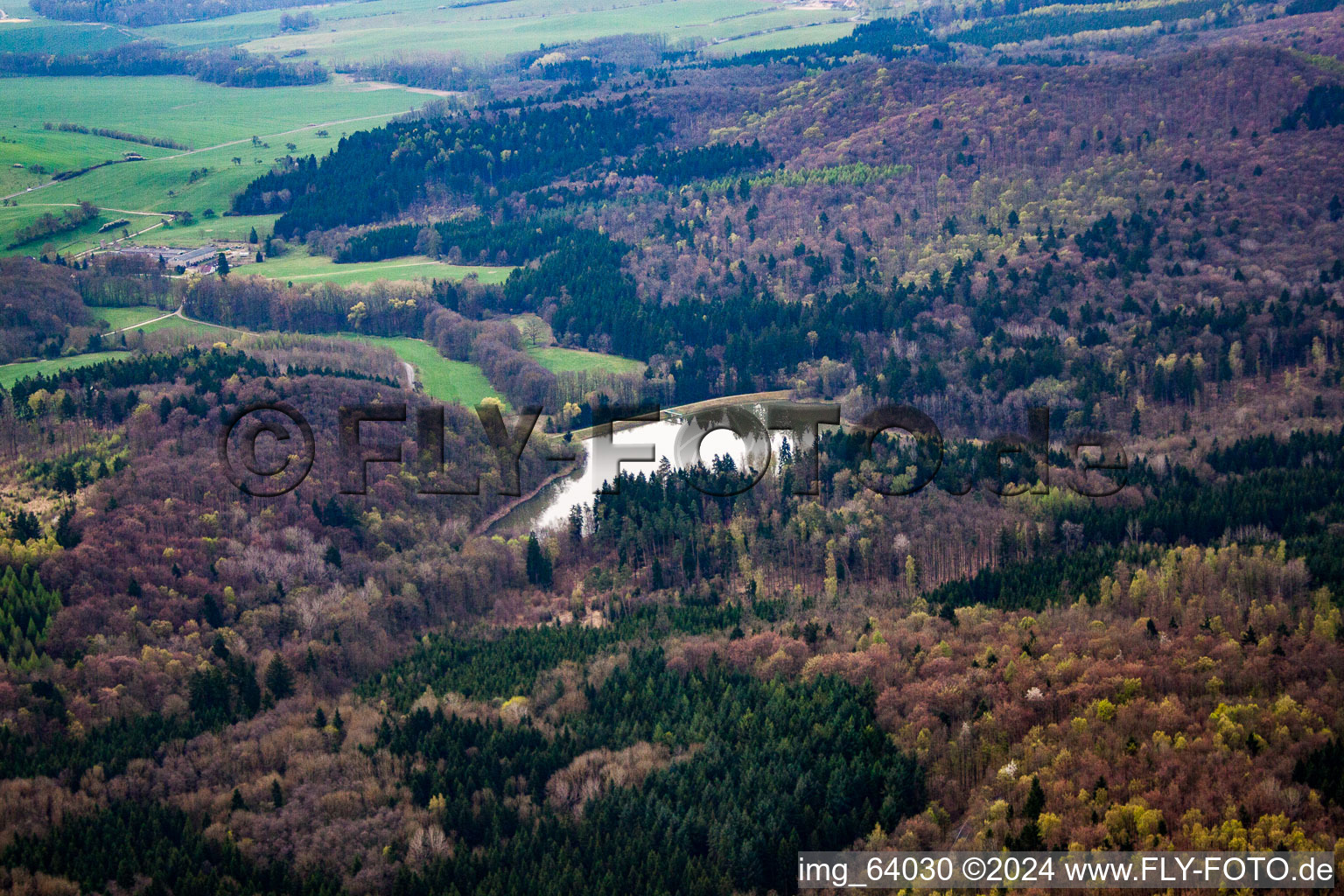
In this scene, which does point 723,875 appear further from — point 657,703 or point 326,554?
point 326,554

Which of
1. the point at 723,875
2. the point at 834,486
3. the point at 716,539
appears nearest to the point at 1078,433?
the point at 834,486

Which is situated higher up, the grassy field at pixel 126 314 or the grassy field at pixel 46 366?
the grassy field at pixel 126 314

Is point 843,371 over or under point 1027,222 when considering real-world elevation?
under

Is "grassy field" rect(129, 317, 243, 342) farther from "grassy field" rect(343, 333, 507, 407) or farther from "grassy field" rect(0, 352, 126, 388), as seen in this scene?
"grassy field" rect(343, 333, 507, 407)

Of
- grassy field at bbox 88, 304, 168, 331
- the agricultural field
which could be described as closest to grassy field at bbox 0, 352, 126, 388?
grassy field at bbox 88, 304, 168, 331

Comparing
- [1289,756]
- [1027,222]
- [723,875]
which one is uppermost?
[1027,222]

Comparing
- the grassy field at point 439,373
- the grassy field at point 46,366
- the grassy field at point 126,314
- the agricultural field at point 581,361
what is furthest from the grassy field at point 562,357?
the grassy field at point 46,366

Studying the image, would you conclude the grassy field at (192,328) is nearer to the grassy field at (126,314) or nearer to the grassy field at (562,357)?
the grassy field at (126,314)
